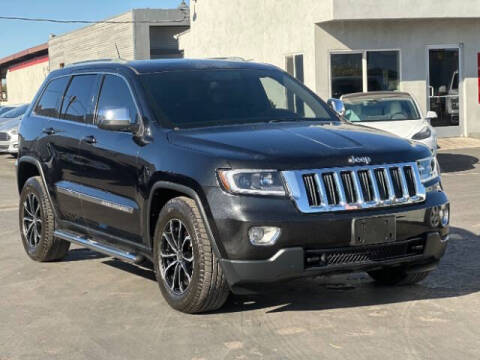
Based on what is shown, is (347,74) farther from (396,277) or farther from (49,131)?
(396,277)

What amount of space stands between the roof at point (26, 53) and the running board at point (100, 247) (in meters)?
53.7

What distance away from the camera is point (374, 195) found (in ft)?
18.6

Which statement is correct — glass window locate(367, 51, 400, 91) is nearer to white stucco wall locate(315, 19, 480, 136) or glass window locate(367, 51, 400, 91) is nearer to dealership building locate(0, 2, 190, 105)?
white stucco wall locate(315, 19, 480, 136)

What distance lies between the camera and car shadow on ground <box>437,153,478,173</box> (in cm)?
1756

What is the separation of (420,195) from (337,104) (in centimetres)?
183

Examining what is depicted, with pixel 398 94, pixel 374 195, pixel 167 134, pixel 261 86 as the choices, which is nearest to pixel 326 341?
pixel 374 195

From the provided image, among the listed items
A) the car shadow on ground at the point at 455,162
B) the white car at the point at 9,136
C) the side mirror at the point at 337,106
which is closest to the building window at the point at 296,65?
the car shadow on ground at the point at 455,162

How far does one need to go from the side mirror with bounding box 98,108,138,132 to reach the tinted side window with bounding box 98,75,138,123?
57 mm

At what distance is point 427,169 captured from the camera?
613cm

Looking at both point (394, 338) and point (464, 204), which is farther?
point (464, 204)

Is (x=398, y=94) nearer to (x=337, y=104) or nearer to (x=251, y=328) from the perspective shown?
(x=337, y=104)

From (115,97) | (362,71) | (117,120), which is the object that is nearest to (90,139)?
(115,97)

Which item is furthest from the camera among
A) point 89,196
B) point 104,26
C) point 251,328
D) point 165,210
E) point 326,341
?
point 104,26

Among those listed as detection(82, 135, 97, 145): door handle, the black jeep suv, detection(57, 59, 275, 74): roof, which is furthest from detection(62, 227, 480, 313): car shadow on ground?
detection(57, 59, 275, 74): roof
